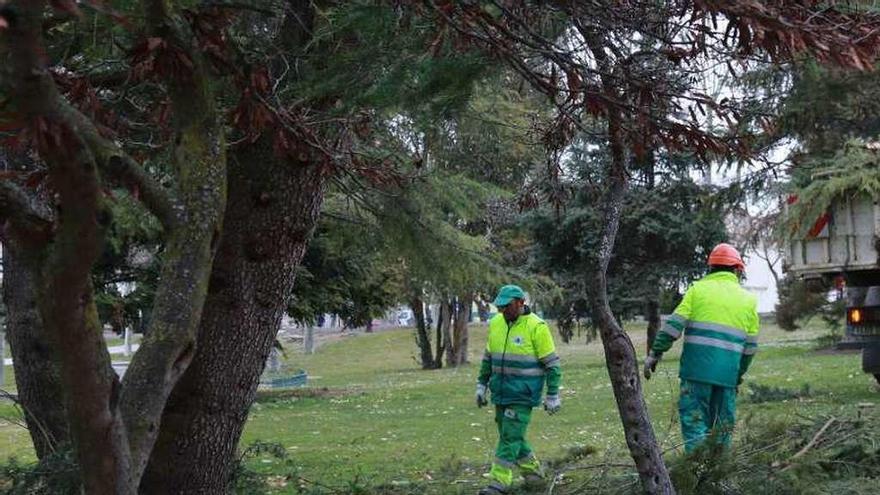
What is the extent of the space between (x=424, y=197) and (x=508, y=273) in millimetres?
3393

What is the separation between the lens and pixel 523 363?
8961 mm

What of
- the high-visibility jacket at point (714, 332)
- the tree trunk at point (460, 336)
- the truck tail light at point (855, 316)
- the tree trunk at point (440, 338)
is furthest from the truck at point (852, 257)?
the tree trunk at point (460, 336)

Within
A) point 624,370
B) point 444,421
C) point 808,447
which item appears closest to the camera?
point 624,370

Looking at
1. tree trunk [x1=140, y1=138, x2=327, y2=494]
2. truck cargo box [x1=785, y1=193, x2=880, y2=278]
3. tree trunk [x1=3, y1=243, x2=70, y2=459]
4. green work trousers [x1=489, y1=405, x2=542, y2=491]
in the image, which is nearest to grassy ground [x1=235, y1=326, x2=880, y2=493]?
green work trousers [x1=489, y1=405, x2=542, y2=491]

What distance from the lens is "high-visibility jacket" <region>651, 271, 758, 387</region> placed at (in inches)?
328

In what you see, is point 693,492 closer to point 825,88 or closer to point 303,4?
point 303,4

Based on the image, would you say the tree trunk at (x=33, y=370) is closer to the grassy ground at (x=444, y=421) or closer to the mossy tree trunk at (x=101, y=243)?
the grassy ground at (x=444, y=421)

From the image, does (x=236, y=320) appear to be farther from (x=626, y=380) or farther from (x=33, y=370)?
(x=33, y=370)

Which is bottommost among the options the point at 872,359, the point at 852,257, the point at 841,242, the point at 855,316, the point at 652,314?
the point at 872,359

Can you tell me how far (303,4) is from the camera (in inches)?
243

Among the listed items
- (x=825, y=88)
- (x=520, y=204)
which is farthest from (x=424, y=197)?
(x=825, y=88)

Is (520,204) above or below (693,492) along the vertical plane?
above

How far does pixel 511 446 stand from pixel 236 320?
10.1 ft

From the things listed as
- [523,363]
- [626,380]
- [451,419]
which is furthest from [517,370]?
[451,419]
